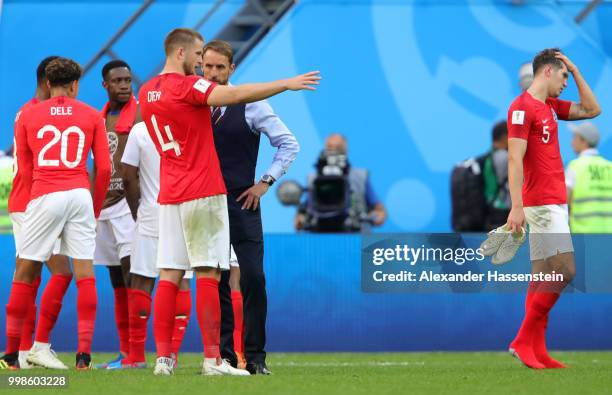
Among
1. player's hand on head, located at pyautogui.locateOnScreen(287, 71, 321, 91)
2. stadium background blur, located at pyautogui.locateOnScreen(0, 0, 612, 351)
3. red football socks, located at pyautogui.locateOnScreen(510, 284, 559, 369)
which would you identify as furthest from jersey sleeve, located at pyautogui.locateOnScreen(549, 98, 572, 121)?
stadium background blur, located at pyautogui.locateOnScreen(0, 0, 612, 351)

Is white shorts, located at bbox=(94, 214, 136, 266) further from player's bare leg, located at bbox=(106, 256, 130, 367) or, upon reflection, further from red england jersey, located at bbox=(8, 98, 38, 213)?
red england jersey, located at bbox=(8, 98, 38, 213)

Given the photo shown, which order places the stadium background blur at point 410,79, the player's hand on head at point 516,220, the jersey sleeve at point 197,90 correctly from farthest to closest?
the stadium background blur at point 410,79
the player's hand on head at point 516,220
the jersey sleeve at point 197,90

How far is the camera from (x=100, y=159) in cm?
943

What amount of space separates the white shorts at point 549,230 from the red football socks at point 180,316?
8.20ft

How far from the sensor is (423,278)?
10.3 metres

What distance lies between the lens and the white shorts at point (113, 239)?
10.4 metres

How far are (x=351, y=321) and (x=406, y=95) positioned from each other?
206 inches

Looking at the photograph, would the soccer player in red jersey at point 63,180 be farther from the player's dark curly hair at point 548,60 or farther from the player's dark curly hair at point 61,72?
the player's dark curly hair at point 548,60

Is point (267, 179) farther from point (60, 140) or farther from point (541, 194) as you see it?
point (541, 194)

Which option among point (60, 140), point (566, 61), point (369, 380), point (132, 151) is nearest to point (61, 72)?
point (60, 140)

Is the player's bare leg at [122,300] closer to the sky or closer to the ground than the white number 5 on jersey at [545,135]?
closer to the ground

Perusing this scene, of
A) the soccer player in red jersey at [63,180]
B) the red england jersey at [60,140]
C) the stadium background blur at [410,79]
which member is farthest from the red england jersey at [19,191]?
the stadium background blur at [410,79]

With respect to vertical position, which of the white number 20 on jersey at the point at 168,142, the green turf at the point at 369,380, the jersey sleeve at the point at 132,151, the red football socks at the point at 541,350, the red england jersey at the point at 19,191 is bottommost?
the green turf at the point at 369,380

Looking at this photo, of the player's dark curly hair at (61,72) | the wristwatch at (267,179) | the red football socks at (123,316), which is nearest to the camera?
the wristwatch at (267,179)
